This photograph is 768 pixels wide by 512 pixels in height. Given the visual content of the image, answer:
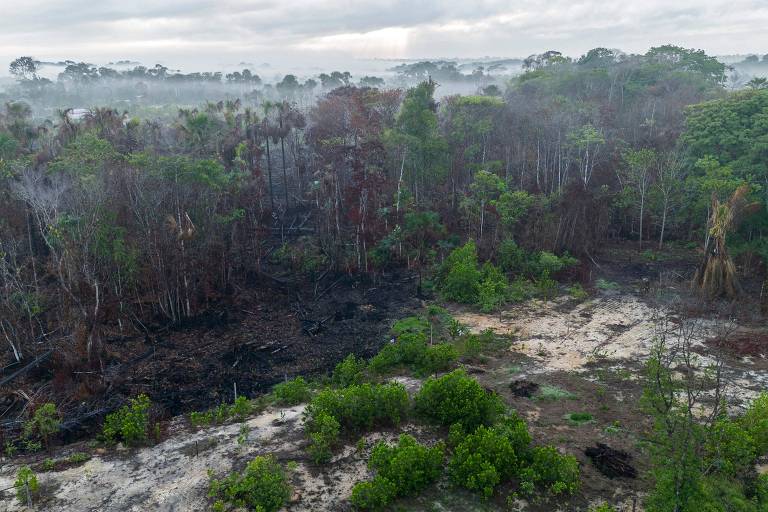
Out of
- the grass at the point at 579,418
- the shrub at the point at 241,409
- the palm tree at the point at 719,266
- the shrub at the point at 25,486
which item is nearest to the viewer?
the shrub at the point at 25,486

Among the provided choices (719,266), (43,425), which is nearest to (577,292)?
(719,266)

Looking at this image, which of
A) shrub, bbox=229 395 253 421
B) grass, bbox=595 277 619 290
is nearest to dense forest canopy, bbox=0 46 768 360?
grass, bbox=595 277 619 290

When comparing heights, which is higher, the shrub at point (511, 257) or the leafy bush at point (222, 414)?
the shrub at point (511, 257)

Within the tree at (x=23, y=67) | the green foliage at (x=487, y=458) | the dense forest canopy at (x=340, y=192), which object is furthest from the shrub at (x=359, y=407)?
the tree at (x=23, y=67)

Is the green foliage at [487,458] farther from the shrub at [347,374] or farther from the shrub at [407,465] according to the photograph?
the shrub at [347,374]

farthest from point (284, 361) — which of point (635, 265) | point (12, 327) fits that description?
point (635, 265)
